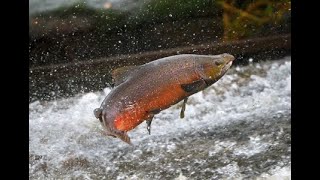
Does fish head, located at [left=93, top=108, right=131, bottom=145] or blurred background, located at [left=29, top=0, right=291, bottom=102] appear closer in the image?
fish head, located at [left=93, top=108, right=131, bottom=145]

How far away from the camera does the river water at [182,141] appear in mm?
3037

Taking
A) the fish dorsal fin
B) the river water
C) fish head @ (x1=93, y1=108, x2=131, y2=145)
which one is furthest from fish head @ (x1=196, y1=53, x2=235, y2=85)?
Answer: the river water

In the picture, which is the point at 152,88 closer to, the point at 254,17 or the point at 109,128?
the point at 109,128

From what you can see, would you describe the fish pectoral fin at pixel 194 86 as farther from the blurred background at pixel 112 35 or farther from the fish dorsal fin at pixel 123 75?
the blurred background at pixel 112 35

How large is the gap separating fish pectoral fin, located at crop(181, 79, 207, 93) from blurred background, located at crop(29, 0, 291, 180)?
42.9 inches

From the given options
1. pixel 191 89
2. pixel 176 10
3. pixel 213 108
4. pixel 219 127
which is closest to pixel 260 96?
pixel 213 108

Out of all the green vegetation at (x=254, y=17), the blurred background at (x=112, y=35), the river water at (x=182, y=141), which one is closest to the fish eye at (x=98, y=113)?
the river water at (x=182, y=141)

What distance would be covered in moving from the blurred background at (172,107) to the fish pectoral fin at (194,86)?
1.09m

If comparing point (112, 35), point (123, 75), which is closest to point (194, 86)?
point (123, 75)

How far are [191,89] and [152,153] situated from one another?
1418 millimetres

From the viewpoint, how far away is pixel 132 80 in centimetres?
194

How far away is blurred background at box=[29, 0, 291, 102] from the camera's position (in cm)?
461

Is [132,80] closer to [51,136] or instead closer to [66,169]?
[66,169]

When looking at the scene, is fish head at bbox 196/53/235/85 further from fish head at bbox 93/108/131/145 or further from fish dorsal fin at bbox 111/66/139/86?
fish head at bbox 93/108/131/145
